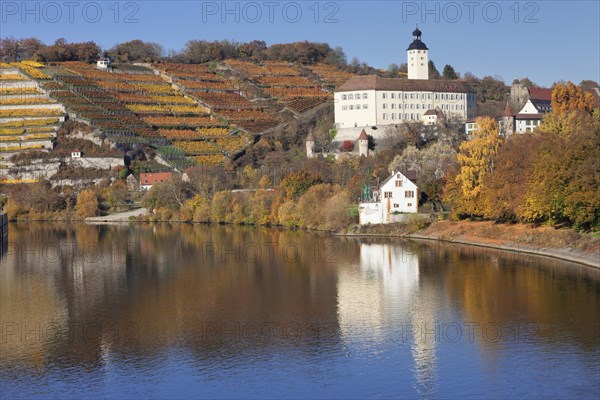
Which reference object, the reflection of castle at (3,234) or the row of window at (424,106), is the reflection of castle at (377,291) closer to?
the reflection of castle at (3,234)

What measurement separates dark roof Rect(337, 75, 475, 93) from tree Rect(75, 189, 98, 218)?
2351 centimetres

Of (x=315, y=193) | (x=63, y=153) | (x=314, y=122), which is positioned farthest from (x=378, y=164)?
(x=63, y=153)

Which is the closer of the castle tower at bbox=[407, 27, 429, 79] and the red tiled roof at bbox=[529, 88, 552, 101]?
the red tiled roof at bbox=[529, 88, 552, 101]

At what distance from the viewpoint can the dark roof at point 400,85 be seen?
7706 centimetres

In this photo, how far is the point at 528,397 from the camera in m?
21.9

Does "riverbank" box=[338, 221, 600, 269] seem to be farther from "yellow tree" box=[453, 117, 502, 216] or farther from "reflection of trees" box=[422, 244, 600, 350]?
"yellow tree" box=[453, 117, 502, 216]

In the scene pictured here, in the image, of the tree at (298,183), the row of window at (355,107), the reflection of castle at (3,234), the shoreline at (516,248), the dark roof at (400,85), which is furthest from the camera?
the dark roof at (400,85)

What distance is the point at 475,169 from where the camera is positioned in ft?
172

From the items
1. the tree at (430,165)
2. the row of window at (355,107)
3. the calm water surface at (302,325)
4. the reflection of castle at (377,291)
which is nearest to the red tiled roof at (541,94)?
the tree at (430,165)

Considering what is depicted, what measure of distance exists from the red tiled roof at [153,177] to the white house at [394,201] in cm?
2738

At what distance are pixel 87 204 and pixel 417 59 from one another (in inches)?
1345

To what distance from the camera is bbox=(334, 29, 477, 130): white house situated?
2997 inches

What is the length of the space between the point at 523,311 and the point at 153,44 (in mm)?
102942

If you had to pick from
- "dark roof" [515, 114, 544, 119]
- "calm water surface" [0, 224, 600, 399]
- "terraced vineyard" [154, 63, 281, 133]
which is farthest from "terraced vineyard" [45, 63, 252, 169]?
"calm water surface" [0, 224, 600, 399]
